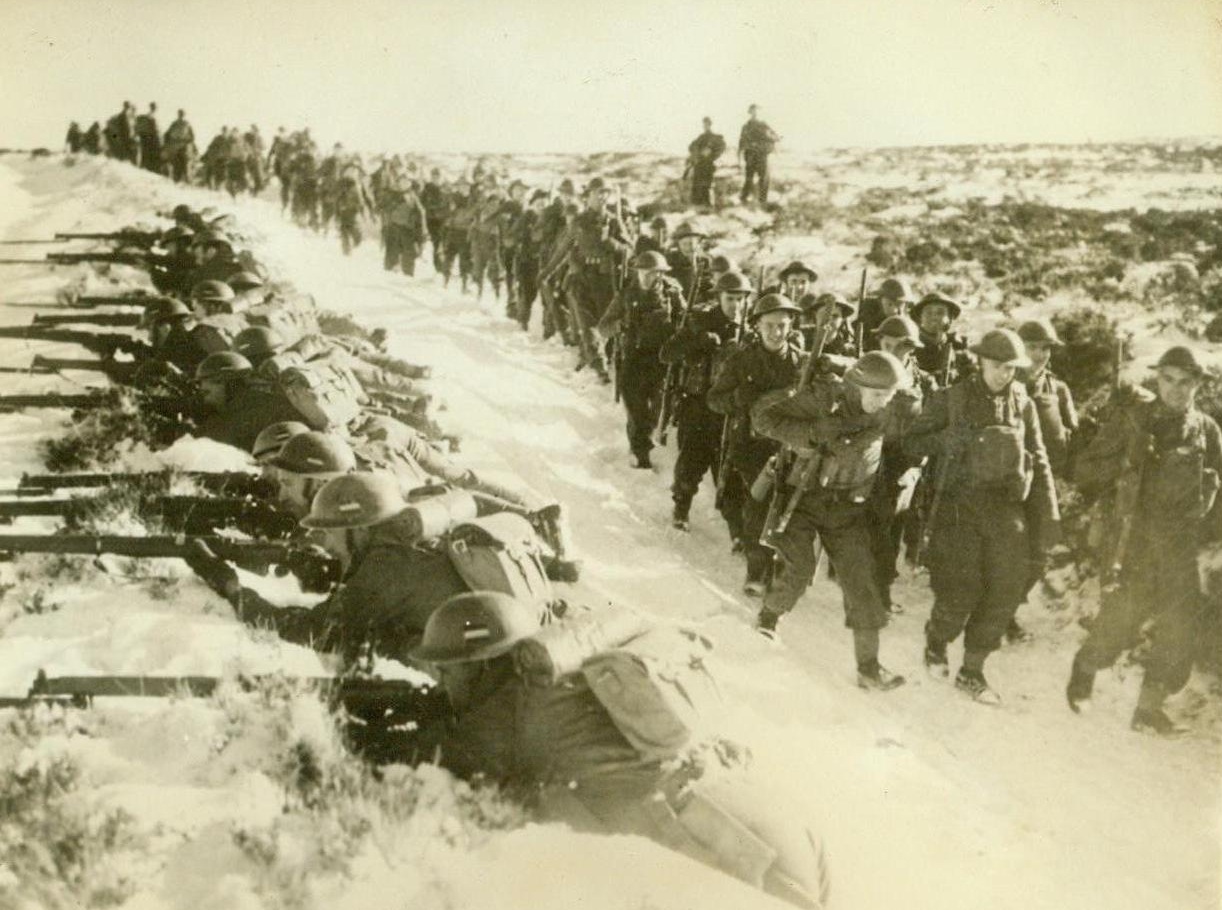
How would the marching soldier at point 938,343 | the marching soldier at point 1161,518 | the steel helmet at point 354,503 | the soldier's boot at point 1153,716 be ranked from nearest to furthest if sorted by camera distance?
1. the steel helmet at point 354,503
2. the marching soldier at point 1161,518
3. the soldier's boot at point 1153,716
4. the marching soldier at point 938,343

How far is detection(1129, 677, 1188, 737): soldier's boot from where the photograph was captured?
5.26 metres

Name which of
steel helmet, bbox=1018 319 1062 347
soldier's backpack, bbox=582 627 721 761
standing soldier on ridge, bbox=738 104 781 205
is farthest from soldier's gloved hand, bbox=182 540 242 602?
standing soldier on ridge, bbox=738 104 781 205

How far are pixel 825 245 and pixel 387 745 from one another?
456 inches

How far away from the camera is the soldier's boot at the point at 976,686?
18.0ft

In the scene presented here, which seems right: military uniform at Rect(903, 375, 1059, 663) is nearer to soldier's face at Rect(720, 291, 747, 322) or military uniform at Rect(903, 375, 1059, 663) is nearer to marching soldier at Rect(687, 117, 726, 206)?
soldier's face at Rect(720, 291, 747, 322)

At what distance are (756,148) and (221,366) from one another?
1120 cm

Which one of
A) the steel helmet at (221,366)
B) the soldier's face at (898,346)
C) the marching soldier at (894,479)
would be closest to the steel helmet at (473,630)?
the marching soldier at (894,479)

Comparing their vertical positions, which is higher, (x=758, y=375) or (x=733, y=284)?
(x=733, y=284)

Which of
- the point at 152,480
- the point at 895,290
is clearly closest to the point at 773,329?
the point at 895,290

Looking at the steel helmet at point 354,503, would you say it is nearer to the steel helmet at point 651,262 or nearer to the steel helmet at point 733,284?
the steel helmet at point 733,284

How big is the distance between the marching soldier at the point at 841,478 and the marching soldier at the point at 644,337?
2.93 meters

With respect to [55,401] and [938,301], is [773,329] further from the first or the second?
[55,401]

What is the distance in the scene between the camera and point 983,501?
18.2 feet

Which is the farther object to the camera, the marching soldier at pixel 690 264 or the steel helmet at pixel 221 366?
the marching soldier at pixel 690 264
